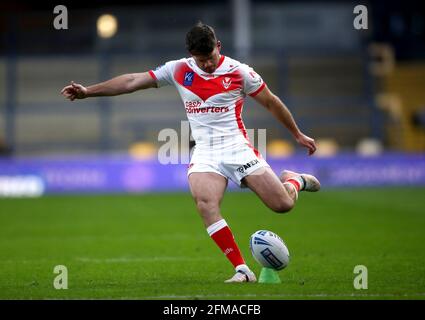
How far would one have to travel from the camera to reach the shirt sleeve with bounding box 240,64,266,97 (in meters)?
9.84

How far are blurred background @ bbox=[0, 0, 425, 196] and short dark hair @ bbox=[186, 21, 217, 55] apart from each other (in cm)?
1578

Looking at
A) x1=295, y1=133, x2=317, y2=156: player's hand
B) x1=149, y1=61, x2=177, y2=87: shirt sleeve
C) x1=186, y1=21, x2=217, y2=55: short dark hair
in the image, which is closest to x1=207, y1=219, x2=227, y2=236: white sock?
x1=295, y1=133, x2=317, y2=156: player's hand

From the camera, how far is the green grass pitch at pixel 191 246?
9.14 meters

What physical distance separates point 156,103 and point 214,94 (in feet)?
57.5

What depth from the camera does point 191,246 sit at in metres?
13.9

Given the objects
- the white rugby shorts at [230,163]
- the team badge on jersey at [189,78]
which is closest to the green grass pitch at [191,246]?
the white rugby shorts at [230,163]

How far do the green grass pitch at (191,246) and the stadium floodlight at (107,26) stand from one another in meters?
5.44

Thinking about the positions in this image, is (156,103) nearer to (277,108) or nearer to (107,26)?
(107,26)

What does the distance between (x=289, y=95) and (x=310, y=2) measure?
526cm

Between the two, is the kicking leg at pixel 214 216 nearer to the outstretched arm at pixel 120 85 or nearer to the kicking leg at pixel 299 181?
the kicking leg at pixel 299 181

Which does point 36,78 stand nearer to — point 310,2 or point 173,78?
point 310,2

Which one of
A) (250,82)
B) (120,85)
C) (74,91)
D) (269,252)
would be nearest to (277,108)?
(250,82)
